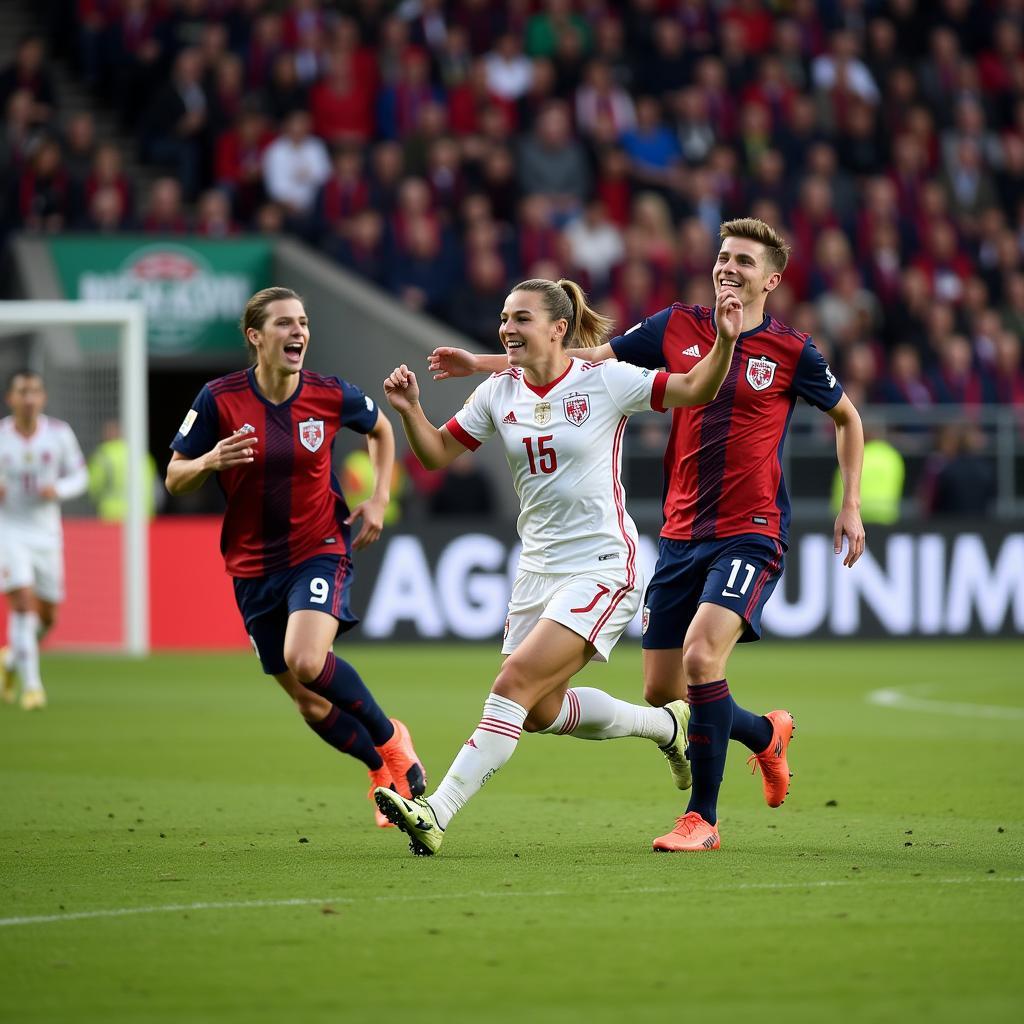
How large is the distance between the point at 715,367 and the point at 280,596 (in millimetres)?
2349

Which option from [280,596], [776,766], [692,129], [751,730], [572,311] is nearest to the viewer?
[572,311]

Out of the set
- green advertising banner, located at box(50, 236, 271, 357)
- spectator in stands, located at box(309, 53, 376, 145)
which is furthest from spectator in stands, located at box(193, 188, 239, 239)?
spectator in stands, located at box(309, 53, 376, 145)

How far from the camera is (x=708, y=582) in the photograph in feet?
23.8

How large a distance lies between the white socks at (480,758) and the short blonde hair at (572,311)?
1444 mm

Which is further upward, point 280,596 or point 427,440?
point 427,440

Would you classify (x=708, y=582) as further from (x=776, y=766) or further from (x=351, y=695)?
(x=351, y=695)

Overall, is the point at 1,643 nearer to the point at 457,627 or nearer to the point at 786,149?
the point at 457,627

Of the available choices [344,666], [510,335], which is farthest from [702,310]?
[344,666]

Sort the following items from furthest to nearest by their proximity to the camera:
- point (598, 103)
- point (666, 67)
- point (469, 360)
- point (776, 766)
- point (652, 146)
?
1. point (666, 67)
2. point (652, 146)
3. point (598, 103)
4. point (776, 766)
5. point (469, 360)

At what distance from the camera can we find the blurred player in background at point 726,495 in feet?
23.4

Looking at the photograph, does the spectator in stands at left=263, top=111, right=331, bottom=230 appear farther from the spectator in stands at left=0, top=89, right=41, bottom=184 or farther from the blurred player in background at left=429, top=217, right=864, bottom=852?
A: the blurred player in background at left=429, top=217, right=864, bottom=852

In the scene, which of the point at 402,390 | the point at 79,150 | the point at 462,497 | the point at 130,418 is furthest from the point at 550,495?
the point at 79,150

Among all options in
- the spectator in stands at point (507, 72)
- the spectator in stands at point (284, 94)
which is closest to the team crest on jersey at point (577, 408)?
the spectator in stands at point (284, 94)

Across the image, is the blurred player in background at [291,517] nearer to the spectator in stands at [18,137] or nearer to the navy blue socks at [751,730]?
the navy blue socks at [751,730]
